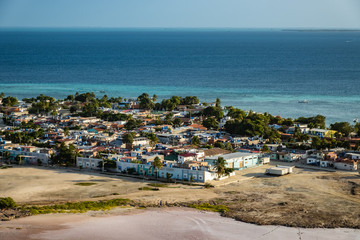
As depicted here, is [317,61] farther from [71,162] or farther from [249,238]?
[249,238]

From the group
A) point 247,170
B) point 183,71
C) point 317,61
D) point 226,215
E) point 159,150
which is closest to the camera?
point 226,215

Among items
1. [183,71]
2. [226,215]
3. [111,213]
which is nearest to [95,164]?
[111,213]

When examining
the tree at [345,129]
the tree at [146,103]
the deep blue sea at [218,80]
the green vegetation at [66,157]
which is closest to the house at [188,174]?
the green vegetation at [66,157]

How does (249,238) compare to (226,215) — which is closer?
(249,238)

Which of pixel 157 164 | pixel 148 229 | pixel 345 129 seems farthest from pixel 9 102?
pixel 148 229

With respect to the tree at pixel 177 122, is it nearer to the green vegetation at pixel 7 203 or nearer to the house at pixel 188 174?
the house at pixel 188 174

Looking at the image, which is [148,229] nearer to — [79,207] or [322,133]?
[79,207]

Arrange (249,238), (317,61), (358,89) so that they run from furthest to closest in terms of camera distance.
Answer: (317,61) → (358,89) → (249,238)
